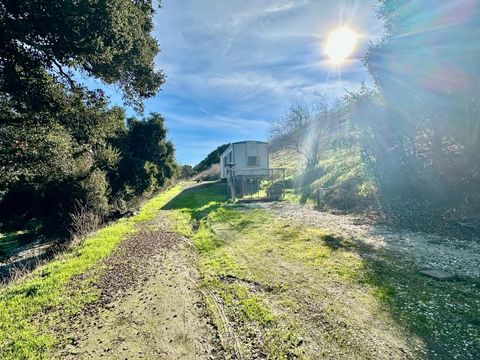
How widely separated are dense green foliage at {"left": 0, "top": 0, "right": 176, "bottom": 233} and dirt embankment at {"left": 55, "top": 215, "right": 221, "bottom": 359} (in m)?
4.94

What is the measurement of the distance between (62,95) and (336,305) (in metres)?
9.78

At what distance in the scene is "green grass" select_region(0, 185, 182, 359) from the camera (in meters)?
3.99

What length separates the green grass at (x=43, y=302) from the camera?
399cm

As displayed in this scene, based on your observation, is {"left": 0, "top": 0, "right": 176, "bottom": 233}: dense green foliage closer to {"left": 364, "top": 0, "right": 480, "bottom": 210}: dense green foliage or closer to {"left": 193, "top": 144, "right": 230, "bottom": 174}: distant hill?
{"left": 364, "top": 0, "right": 480, "bottom": 210}: dense green foliage

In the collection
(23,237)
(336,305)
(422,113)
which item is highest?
(422,113)

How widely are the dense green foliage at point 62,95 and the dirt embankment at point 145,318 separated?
4938mm

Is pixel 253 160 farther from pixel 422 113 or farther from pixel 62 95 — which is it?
pixel 62 95

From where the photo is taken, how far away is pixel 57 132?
364 inches

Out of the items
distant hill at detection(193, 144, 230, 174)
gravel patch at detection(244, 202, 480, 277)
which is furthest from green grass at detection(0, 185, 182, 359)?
distant hill at detection(193, 144, 230, 174)

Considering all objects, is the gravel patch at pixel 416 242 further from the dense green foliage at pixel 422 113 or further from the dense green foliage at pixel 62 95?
the dense green foliage at pixel 62 95

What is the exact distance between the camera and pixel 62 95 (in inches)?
348

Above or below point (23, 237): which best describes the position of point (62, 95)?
above

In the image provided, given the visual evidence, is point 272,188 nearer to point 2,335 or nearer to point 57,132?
point 57,132

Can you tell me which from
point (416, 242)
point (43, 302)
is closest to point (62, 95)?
point (43, 302)
